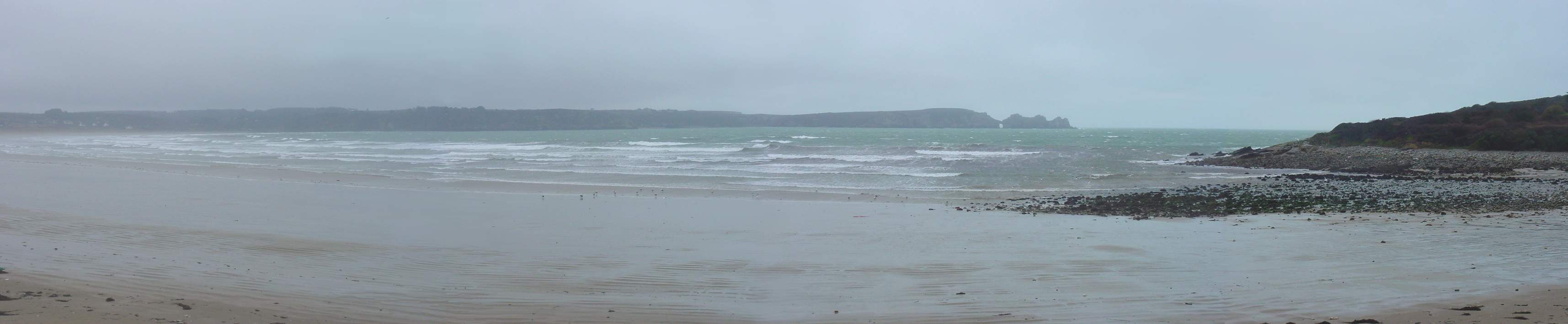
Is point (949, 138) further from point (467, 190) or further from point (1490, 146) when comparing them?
point (467, 190)

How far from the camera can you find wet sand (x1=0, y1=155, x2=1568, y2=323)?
21.4ft

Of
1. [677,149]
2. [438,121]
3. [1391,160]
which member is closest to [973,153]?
[677,149]

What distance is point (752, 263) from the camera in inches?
356

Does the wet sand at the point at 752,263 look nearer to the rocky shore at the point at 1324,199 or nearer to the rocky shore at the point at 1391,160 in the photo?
the rocky shore at the point at 1324,199

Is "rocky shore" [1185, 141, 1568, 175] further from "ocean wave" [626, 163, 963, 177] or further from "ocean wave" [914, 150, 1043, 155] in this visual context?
"ocean wave" [626, 163, 963, 177]

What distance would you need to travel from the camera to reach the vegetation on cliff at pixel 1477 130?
29.8 metres

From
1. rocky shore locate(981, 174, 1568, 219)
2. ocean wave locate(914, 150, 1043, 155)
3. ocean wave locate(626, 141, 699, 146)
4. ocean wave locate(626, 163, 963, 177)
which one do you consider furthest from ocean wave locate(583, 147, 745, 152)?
rocky shore locate(981, 174, 1568, 219)

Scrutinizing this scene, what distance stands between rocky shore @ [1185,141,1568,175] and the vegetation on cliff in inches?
34.9

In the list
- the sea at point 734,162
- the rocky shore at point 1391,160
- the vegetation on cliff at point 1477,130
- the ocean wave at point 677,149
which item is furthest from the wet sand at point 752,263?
the ocean wave at point 677,149

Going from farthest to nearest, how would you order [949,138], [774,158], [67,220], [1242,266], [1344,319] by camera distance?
[949,138] → [774,158] → [67,220] → [1242,266] → [1344,319]

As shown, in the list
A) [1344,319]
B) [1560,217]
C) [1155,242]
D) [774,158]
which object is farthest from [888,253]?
[774,158]

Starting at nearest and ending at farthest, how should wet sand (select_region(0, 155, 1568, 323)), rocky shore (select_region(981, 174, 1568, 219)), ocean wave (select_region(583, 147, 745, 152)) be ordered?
wet sand (select_region(0, 155, 1568, 323))
rocky shore (select_region(981, 174, 1568, 219))
ocean wave (select_region(583, 147, 745, 152))

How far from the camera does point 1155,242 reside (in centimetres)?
1052

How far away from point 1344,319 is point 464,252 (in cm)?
869
